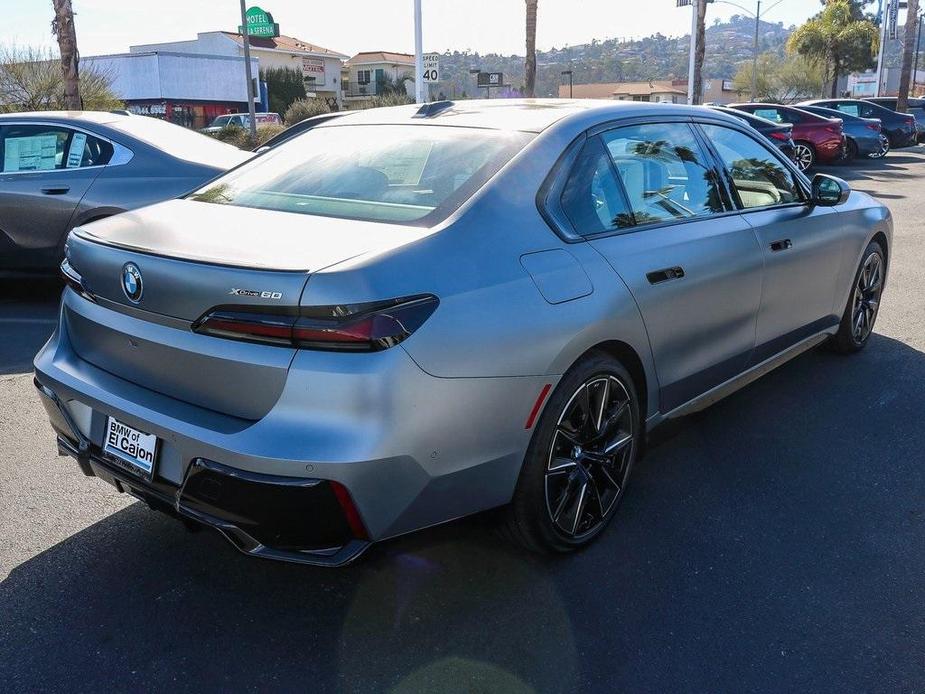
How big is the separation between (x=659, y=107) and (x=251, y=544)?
8.60 ft

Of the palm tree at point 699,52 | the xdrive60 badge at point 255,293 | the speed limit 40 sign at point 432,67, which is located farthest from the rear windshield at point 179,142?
the palm tree at point 699,52

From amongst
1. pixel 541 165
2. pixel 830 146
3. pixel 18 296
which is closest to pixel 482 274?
pixel 541 165

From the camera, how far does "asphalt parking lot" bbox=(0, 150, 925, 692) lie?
262 centimetres

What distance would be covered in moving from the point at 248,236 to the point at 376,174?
717mm

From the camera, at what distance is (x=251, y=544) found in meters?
2.55

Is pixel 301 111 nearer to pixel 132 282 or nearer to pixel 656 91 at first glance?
pixel 132 282

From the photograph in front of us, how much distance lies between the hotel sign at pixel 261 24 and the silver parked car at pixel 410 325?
48780 millimetres

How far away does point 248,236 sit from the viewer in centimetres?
280

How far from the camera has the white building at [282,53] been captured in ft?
223

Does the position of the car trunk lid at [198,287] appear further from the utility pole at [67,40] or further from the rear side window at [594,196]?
the utility pole at [67,40]

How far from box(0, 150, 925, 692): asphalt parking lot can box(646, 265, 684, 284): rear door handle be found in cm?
69

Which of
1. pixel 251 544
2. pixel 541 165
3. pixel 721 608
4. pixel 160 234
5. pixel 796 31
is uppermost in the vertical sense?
pixel 796 31

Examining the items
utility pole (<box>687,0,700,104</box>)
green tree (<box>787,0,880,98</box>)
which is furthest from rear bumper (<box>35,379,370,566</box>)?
green tree (<box>787,0,880,98</box>)

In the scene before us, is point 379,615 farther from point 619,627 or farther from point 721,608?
point 721,608
